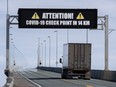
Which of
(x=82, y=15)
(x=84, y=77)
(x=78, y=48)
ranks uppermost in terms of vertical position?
(x=82, y=15)

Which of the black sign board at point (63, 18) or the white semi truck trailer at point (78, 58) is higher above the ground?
the black sign board at point (63, 18)

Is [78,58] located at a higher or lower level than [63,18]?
lower

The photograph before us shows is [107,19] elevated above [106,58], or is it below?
above

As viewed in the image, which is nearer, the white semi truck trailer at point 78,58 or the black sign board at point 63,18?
the white semi truck trailer at point 78,58

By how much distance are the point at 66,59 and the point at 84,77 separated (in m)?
2.77

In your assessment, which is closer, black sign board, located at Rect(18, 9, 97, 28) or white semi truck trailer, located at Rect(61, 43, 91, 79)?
white semi truck trailer, located at Rect(61, 43, 91, 79)

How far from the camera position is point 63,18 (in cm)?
5491

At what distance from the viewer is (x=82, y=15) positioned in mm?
54906

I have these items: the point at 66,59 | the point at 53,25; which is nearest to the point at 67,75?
the point at 66,59

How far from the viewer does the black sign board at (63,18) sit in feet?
179

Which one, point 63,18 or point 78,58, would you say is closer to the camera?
point 78,58

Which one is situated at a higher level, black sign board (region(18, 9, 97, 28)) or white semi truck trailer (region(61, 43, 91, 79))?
black sign board (region(18, 9, 97, 28))

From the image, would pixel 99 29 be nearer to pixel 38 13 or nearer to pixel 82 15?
pixel 82 15

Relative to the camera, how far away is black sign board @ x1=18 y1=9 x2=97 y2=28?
179ft
